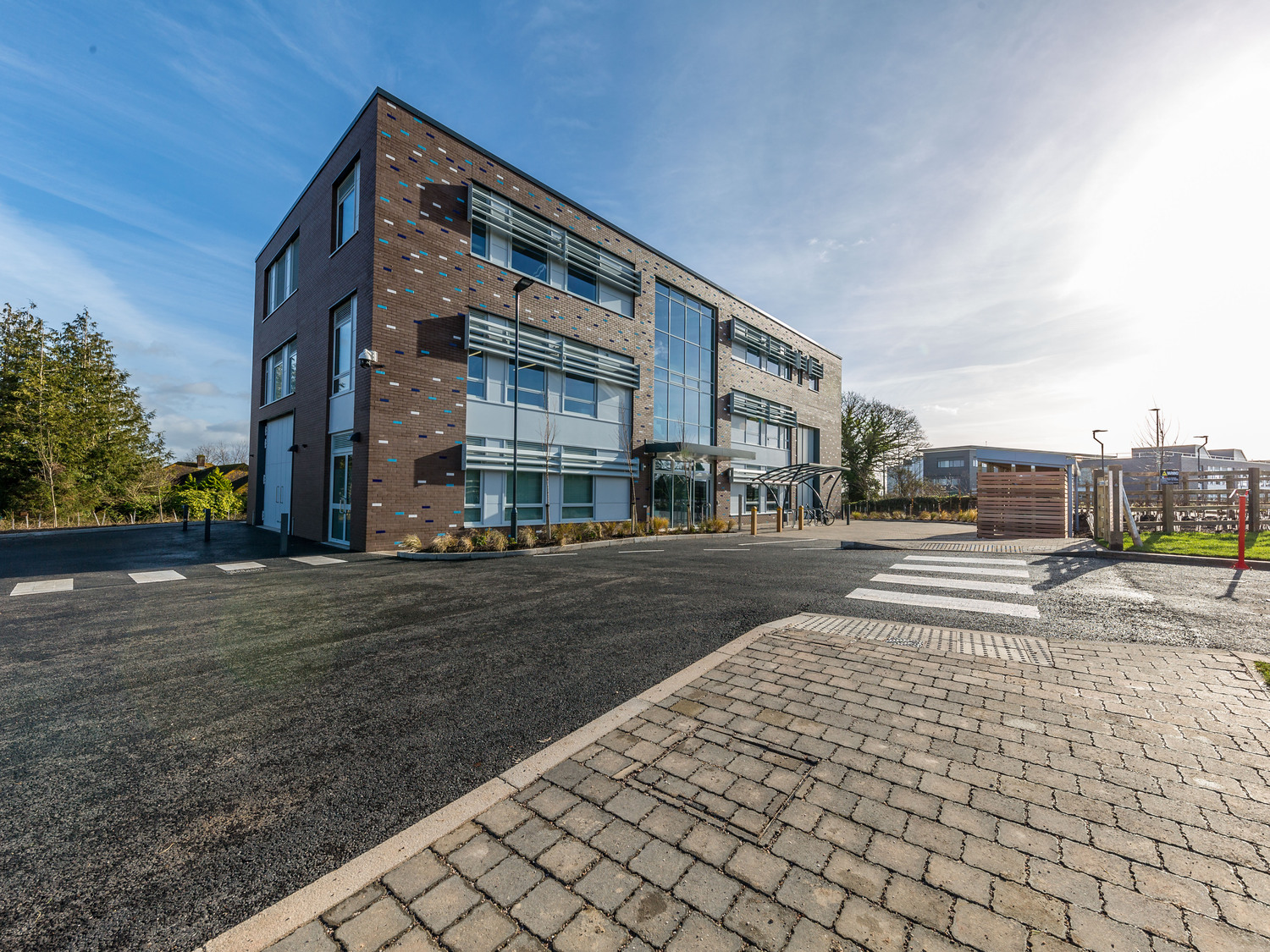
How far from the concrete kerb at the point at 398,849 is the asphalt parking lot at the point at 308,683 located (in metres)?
0.10

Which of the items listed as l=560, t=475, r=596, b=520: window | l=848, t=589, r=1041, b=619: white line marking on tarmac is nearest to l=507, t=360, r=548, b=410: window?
l=560, t=475, r=596, b=520: window

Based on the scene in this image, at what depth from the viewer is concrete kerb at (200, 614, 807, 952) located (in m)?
1.86

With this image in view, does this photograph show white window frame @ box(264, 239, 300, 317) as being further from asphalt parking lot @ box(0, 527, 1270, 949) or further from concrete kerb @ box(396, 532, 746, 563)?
asphalt parking lot @ box(0, 527, 1270, 949)

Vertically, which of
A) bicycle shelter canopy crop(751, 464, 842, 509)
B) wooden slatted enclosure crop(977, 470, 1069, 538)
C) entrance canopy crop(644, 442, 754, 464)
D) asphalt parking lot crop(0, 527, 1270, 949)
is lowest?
asphalt parking lot crop(0, 527, 1270, 949)

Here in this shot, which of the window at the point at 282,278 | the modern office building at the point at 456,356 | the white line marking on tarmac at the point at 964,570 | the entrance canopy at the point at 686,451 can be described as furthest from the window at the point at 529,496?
the window at the point at 282,278

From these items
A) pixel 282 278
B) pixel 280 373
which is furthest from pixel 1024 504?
pixel 282 278

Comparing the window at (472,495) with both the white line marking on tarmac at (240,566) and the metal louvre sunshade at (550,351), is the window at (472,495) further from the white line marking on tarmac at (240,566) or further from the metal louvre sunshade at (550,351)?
the white line marking on tarmac at (240,566)

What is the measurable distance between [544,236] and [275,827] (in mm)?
18664

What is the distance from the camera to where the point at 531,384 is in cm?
1773

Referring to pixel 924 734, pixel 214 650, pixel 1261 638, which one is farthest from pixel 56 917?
pixel 1261 638

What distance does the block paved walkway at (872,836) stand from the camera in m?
1.84

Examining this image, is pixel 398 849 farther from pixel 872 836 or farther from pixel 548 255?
pixel 548 255

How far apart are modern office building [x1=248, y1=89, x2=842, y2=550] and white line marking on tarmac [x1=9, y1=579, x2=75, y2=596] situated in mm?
5451

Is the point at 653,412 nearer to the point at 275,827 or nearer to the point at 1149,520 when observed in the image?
→ the point at 1149,520
